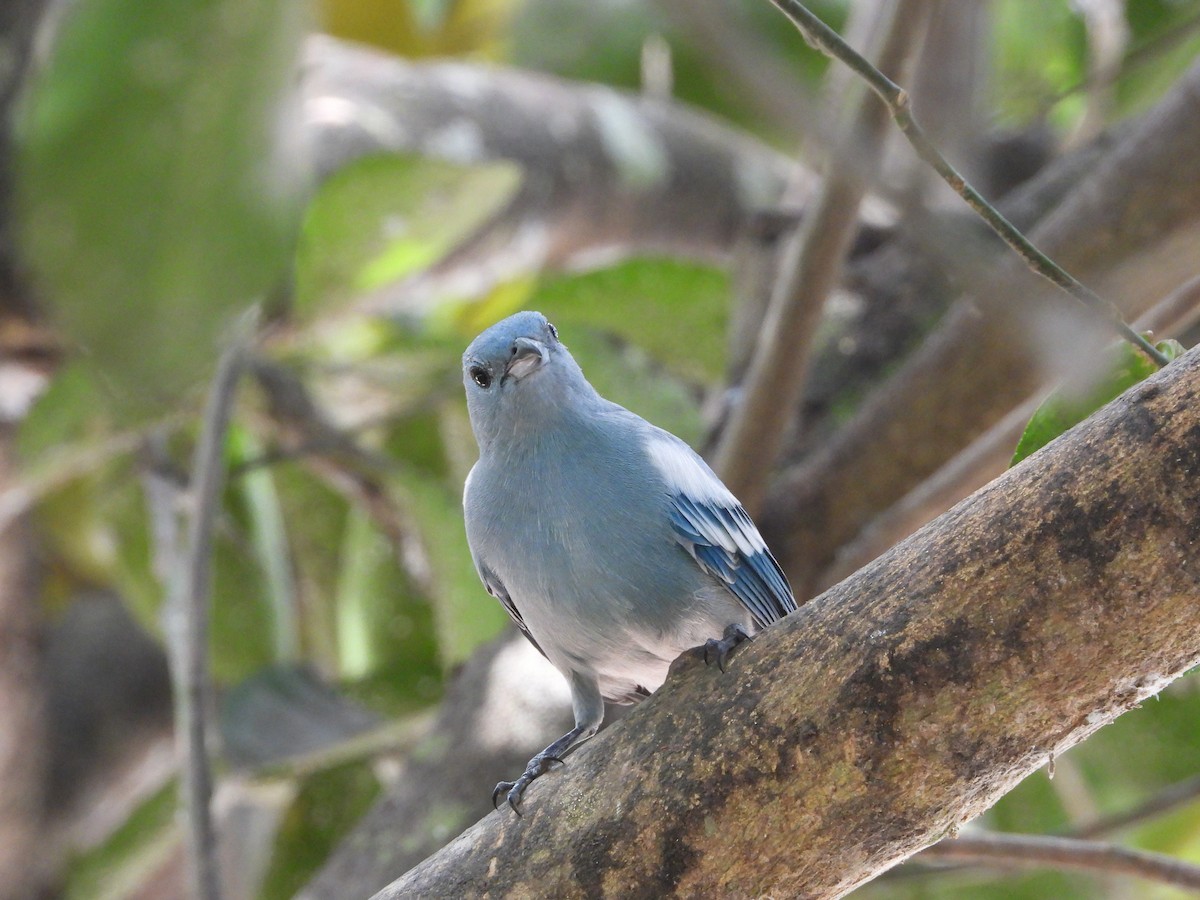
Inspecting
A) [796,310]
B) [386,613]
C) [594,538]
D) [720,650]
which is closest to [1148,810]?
[796,310]

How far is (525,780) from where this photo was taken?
6.53 ft

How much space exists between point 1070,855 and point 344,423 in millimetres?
2992

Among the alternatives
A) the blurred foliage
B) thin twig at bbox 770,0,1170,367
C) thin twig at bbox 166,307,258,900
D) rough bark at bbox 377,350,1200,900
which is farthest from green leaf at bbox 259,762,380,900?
thin twig at bbox 770,0,1170,367

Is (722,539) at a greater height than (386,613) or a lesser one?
lesser

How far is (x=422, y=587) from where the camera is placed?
13.2 ft

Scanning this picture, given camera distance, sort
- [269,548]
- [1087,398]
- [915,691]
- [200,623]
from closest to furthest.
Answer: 1. [915,691]
2. [1087,398]
3. [200,623]
4. [269,548]

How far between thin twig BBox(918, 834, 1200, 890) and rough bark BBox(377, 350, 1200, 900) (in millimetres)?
766

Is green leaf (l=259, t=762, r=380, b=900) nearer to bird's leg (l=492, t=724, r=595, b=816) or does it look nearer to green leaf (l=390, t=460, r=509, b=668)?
green leaf (l=390, t=460, r=509, b=668)

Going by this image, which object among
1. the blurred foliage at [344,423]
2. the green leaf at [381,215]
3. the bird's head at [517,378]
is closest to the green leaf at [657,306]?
the blurred foliage at [344,423]

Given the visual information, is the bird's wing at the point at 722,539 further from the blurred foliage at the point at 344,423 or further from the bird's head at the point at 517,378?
the blurred foliage at the point at 344,423

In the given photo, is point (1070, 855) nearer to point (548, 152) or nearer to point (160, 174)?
point (160, 174)

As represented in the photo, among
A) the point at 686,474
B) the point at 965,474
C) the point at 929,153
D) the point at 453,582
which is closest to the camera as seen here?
the point at 929,153

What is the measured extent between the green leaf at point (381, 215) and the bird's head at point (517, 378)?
1079 millimetres

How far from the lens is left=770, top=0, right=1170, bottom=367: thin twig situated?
4.27ft
